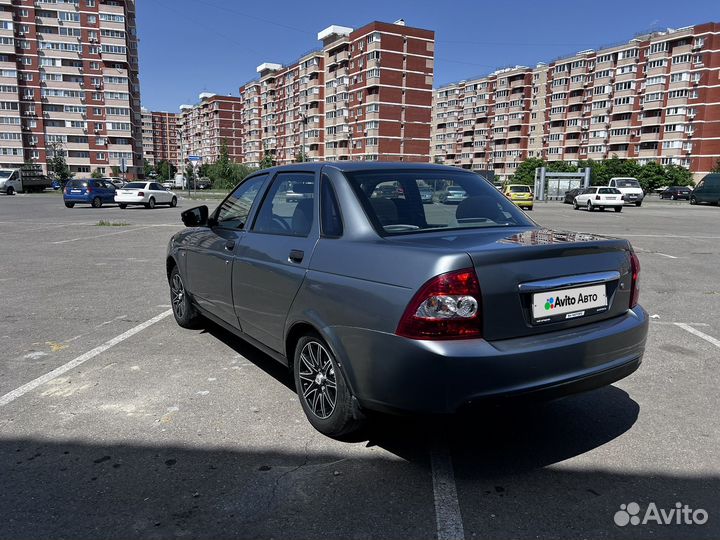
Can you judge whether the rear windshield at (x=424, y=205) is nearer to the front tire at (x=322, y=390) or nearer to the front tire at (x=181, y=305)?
the front tire at (x=322, y=390)

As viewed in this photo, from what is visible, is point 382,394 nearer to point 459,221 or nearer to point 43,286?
point 459,221

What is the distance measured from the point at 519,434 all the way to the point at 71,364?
11.8 ft

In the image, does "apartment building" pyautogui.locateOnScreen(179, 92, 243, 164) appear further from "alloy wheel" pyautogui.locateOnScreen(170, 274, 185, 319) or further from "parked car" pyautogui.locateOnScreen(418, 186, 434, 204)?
"parked car" pyautogui.locateOnScreen(418, 186, 434, 204)

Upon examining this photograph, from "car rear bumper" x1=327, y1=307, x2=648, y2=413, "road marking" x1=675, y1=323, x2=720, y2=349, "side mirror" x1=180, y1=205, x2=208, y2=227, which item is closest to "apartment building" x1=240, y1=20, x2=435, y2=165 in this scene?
"road marking" x1=675, y1=323, x2=720, y2=349

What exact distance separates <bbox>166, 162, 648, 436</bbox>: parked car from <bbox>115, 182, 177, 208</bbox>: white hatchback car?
87.6 feet

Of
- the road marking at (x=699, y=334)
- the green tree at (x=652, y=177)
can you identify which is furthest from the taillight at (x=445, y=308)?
the green tree at (x=652, y=177)

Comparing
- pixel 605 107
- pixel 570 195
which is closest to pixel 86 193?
pixel 570 195

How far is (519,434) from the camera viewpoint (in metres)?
3.28

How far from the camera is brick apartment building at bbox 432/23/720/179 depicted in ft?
252

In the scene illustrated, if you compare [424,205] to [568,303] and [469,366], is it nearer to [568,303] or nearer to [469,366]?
[568,303]

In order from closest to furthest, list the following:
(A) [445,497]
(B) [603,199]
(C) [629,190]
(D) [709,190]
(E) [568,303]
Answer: (A) [445,497], (E) [568,303], (B) [603,199], (C) [629,190], (D) [709,190]

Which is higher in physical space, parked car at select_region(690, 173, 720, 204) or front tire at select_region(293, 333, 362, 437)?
parked car at select_region(690, 173, 720, 204)

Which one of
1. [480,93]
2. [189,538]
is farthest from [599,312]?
[480,93]

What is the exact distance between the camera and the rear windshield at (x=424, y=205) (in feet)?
10.3
